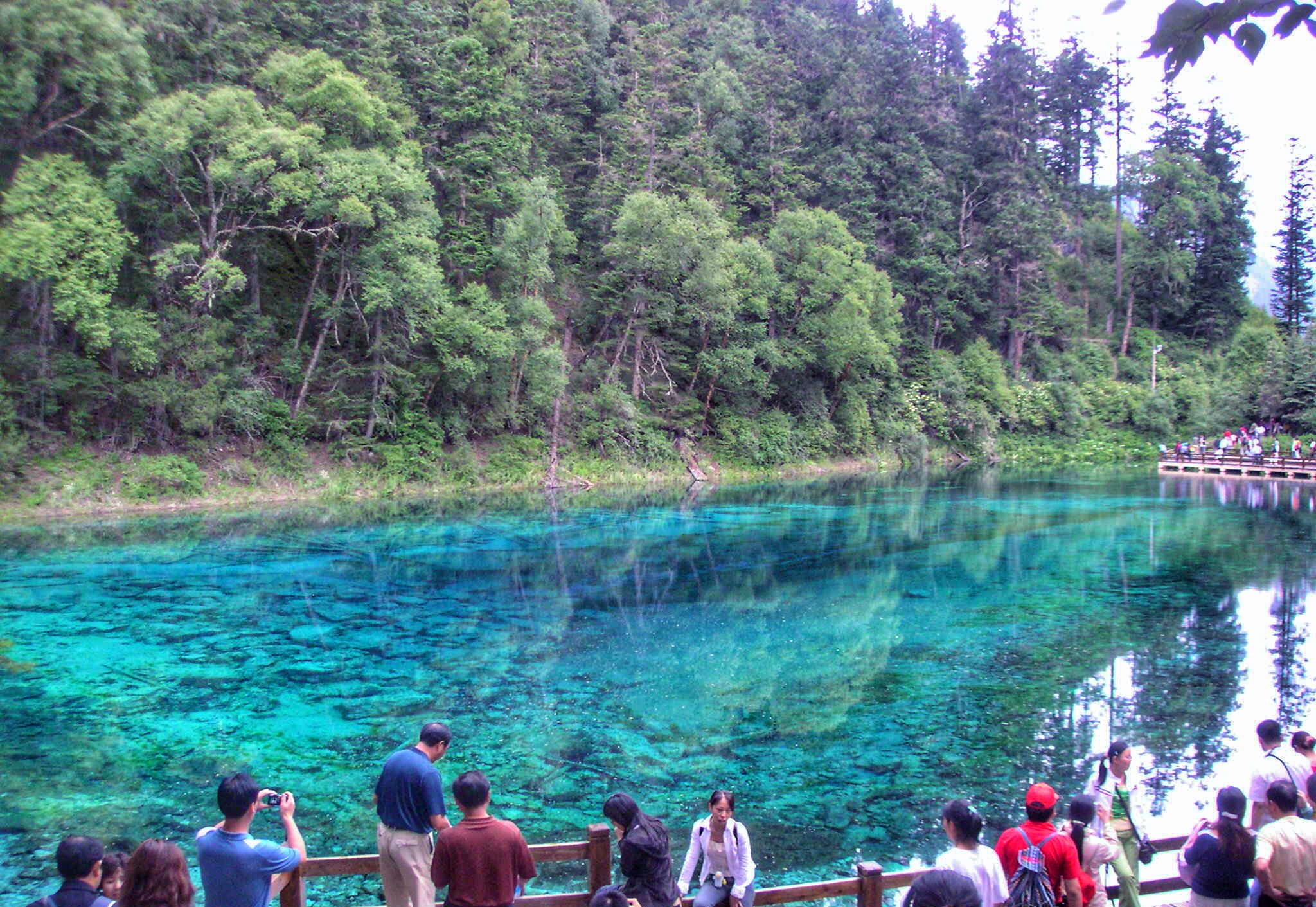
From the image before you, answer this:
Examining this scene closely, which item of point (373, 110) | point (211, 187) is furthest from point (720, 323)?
point (211, 187)

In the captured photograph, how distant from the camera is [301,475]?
29797 mm

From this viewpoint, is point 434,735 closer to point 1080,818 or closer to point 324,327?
point 1080,818

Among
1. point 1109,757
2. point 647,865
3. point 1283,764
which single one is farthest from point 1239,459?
point 647,865

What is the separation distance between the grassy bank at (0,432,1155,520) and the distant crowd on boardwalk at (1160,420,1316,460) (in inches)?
615

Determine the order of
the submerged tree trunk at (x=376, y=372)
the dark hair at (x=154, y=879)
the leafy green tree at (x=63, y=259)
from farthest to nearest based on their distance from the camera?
1. the submerged tree trunk at (x=376, y=372)
2. the leafy green tree at (x=63, y=259)
3. the dark hair at (x=154, y=879)

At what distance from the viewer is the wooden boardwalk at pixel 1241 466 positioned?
126 feet

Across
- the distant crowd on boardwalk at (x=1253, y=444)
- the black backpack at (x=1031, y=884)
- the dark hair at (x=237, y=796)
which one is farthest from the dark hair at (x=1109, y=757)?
the distant crowd on boardwalk at (x=1253, y=444)

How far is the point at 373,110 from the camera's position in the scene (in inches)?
1187

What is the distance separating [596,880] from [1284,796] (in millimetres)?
3300

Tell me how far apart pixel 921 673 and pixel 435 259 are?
79.8 feet

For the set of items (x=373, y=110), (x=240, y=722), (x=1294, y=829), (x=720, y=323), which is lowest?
(x=240, y=722)

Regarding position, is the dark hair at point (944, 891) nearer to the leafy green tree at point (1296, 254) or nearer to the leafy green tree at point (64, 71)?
the leafy green tree at point (64, 71)

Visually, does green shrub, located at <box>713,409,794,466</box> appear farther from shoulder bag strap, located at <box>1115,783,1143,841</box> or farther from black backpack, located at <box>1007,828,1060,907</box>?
black backpack, located at <box>1007,828,1060,907</box>

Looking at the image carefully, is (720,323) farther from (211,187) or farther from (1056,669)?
(1056,669)
